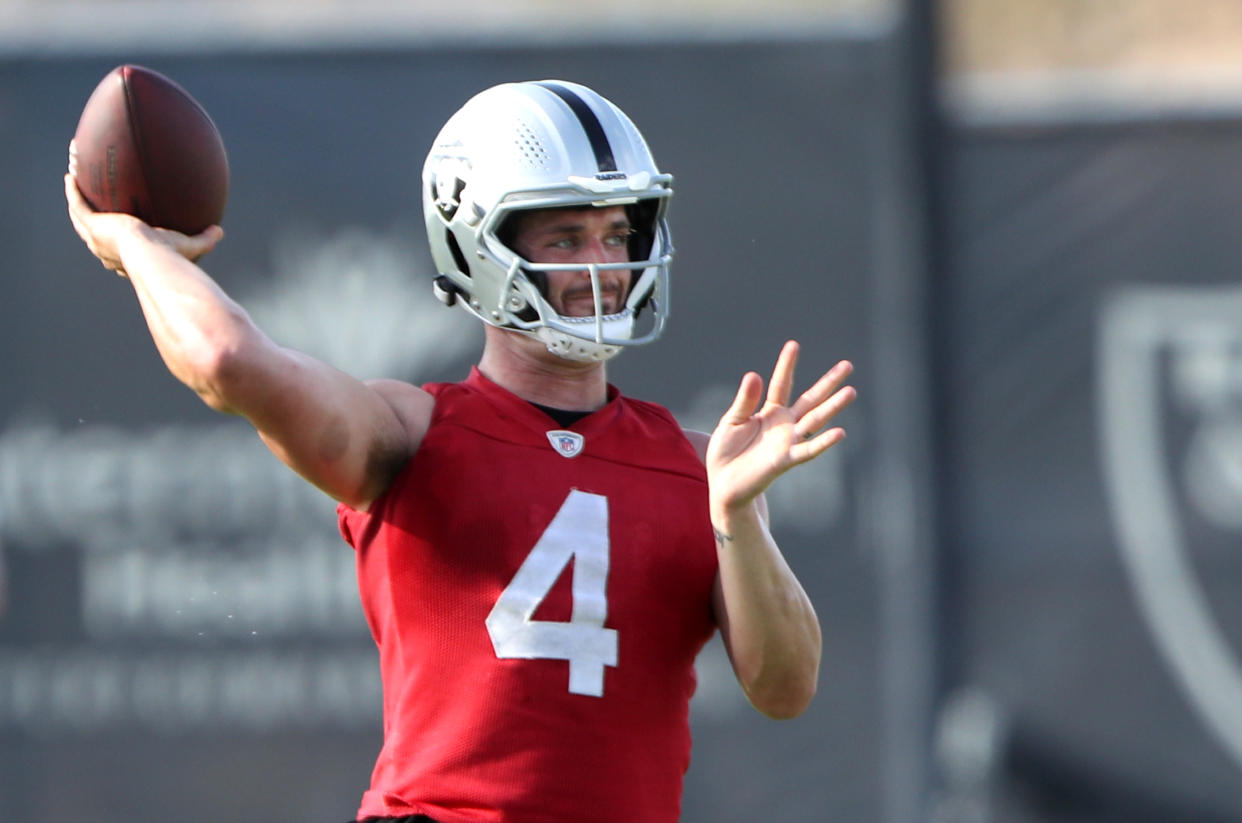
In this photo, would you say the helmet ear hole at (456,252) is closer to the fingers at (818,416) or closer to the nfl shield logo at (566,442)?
the nfl shield logo at (566,442)

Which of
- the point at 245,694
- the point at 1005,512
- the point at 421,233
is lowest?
the point at 245,694

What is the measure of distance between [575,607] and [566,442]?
1.02 ft

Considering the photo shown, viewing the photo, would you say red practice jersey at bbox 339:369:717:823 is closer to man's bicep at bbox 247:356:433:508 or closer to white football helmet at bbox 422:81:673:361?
man's bicep at bbox 247:356:433:508

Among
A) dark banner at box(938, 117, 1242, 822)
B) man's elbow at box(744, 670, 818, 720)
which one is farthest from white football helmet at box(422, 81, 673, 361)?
dark banner at box(938, 117, 1242, 822)

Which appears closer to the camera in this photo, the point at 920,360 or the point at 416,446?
the point at 416,446

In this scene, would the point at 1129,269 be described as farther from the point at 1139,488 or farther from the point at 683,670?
the point at 683,670

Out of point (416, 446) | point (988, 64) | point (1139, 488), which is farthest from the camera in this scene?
point (988, 64)

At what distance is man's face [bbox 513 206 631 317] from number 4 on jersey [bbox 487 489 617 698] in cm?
36

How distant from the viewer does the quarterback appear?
2.70 m

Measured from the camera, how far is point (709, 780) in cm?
593

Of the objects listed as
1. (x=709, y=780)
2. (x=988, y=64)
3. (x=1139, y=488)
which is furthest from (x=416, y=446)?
(x=988, y=64)

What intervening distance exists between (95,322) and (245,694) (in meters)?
1.51

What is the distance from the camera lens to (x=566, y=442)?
2.97 metres

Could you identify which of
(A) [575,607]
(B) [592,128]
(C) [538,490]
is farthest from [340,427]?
(B) [592,128]
